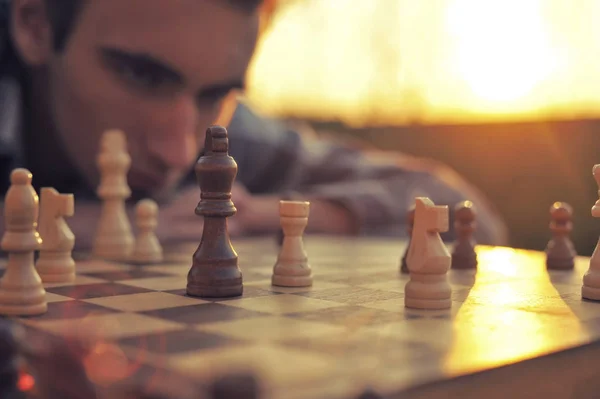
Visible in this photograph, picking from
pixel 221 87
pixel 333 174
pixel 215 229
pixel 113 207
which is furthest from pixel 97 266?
pixel 333 174

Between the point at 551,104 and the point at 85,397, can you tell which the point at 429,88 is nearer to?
the point at 551,104

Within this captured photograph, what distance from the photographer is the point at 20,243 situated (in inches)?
41.0

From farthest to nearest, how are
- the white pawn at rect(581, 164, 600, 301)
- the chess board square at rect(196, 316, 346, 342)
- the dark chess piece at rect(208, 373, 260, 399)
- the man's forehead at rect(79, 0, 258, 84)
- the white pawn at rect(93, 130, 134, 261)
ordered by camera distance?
the man's forehead at rect(79, 0, 258, 84) → the white pawn at rect(93, 130, 134, 261) → the white pawn at rect(581, 164, 600, 301) → the chess board square at rect(196, 316, 346, 342) → the dark chess piece at rect(208, 373, 260, 399)

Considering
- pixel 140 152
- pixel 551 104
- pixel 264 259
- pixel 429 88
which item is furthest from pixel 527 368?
pixel 429 88

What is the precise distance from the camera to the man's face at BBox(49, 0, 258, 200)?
2.32m

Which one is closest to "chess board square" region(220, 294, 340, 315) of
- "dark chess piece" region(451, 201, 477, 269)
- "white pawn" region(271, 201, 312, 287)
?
"white pawn" region(271, 201, 312, 287)

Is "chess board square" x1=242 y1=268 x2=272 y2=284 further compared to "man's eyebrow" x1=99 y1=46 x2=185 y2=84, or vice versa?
"man's eyebrow" x1=99 y1=46 x2=185 y2=84

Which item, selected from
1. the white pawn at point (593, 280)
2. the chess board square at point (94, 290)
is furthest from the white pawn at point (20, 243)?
the white pawn at point (593, 280)

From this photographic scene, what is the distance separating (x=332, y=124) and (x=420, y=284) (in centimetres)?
506

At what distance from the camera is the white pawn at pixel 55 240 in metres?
1.33

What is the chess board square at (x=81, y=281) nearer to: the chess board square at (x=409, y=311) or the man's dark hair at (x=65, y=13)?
the chess board square at (x=409, y=311)

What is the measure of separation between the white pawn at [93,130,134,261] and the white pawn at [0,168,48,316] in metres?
0.73

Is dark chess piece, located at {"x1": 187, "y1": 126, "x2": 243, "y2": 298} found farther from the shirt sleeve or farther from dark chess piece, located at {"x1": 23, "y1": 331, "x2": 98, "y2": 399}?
the shirt sleeve

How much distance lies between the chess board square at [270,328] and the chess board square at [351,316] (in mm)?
29
